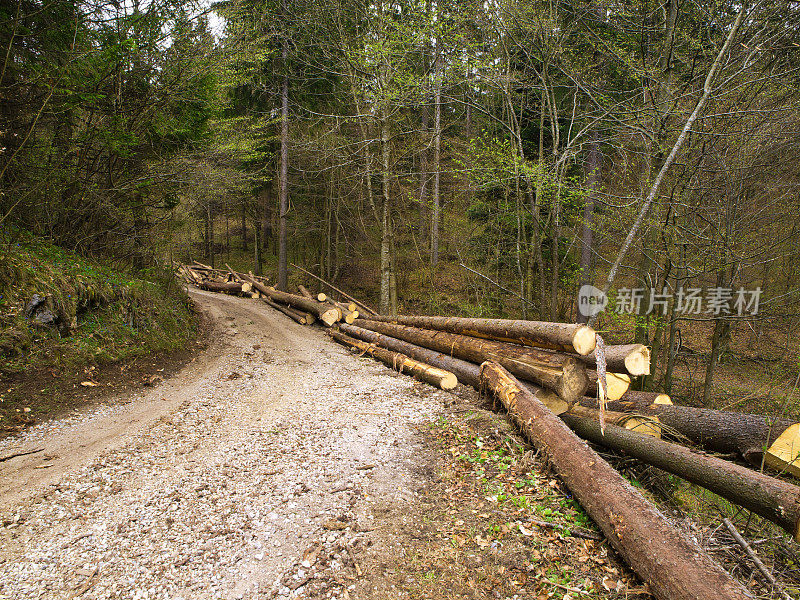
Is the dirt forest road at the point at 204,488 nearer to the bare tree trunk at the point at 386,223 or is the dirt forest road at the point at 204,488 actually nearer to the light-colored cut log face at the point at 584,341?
the light-colored cut log face at the point at 584,341

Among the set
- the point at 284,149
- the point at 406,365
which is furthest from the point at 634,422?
the point at 284,149

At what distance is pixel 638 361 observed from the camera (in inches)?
208

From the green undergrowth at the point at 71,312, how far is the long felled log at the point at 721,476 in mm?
8226

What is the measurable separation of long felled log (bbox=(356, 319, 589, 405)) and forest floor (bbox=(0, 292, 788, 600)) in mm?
911

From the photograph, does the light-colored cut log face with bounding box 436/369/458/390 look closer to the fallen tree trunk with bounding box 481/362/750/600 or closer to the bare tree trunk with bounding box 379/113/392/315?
the fallen tree trunk with bounding box 481/362/750/600

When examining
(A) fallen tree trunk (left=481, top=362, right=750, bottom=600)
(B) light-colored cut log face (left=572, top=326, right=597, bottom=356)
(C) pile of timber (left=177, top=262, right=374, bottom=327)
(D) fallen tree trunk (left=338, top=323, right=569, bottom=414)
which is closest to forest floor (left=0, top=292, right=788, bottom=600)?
(A) fallen tree trunk (left=481, top=362, right=750, bottom=600)

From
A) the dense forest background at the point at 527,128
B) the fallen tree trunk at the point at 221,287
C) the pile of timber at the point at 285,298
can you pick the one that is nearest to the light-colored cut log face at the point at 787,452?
the dense forest background at the point at 527,128

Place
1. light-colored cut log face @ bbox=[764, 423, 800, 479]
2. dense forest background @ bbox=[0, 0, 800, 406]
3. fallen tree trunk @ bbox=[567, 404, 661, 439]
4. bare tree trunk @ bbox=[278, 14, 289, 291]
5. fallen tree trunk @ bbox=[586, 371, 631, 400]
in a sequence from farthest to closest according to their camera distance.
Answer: bare tree trunk @ bbox=[278, 14, 289, 291]
dense forest background @ bbox=[0, 0, 800, 406]
fallen tree trunk @ bbox=[586, 371, 631, 400]
fallen tree trunk @ bbox=[567, 404, 661, 439]
light-colored cut log face @ bbox=[764, 423, 800, 479]

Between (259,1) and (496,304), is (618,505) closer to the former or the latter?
(496,304)

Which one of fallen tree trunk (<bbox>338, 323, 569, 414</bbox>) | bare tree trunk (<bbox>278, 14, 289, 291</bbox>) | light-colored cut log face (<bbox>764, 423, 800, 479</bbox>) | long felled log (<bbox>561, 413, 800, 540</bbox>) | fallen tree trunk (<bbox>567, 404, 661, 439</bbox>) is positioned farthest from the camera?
bare tree trunk (<bbox>278, 14, 289, 291</bbox>)

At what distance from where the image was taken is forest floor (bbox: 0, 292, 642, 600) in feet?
9.08

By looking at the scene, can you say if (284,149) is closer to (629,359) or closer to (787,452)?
(629,359)

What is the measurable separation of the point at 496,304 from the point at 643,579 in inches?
506

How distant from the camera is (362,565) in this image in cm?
293
